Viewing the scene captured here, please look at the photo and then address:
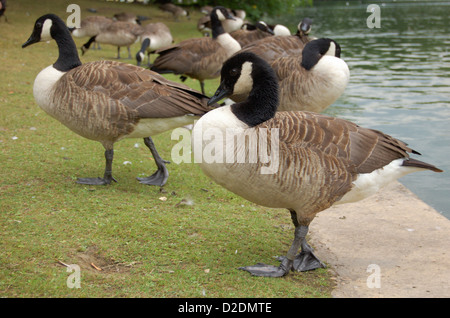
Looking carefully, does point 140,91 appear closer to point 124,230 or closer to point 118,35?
point 124,230

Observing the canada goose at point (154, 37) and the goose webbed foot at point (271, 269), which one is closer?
the goose webbed foot at point (271, 269)

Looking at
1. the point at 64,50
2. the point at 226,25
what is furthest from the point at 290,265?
the point at 226,25

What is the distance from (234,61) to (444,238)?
2.96 m

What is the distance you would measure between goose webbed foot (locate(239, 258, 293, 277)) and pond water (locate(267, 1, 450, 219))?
3.11 meters

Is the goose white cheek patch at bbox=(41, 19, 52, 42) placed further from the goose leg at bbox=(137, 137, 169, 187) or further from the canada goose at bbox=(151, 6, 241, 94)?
the canada goose at bbox=(151, 6, 241, 94)

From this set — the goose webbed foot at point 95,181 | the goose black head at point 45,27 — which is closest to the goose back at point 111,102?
the goose webbed foot at point 95,181

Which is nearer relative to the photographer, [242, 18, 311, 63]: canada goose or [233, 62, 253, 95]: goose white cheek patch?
[233, 62, 253, 95]: goose white cheek patch

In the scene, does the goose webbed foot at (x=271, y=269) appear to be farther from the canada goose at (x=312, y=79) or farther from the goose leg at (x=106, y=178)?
the canada goose at (x=312, y=79)

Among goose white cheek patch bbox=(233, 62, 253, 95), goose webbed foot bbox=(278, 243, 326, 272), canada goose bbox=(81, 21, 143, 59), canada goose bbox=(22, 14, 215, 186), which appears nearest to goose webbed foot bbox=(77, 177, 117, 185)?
canada goose bbox=(22, 14, 215, 186)

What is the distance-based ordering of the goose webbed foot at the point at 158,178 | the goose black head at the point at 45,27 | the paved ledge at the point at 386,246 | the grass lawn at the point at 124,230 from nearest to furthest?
the grass lawn at the point at 124,230 → the paved ledge at the point at 386,246 → the goose webbed foot at the point at 158,178 → the goose black head at the point at 45,27

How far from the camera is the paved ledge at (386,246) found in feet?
14.0

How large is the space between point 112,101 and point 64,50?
1250mm

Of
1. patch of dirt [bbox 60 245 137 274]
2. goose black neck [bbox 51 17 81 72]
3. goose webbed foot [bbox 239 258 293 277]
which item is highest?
goose black neck [bbox 51 17 81 72]

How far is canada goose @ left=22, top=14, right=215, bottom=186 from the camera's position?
235 inches
